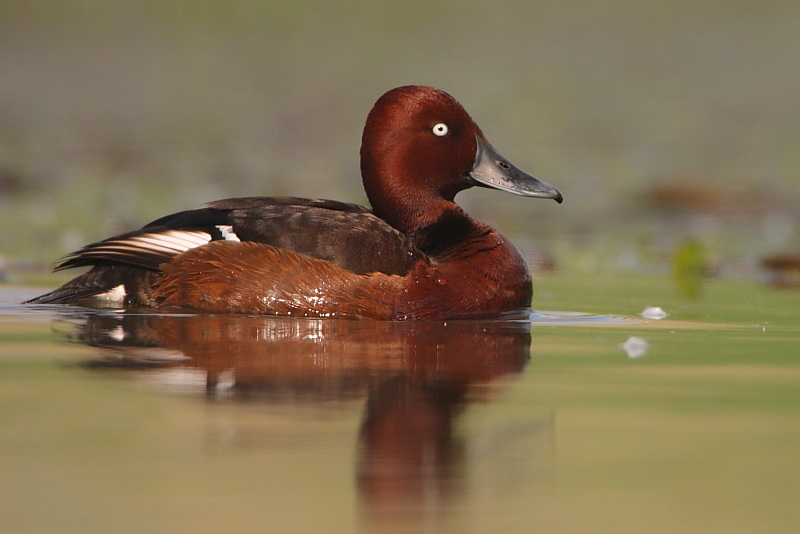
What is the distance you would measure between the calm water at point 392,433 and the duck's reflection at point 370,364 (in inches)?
0.5

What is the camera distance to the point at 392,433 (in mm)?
3455

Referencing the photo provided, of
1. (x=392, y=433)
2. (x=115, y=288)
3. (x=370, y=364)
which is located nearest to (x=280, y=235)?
(x=115, y=288)

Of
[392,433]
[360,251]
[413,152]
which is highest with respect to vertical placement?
[413,152]

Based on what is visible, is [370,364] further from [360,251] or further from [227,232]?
[227,232]

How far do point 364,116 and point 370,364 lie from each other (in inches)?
464

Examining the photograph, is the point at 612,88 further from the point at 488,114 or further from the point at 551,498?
the point at 551,498

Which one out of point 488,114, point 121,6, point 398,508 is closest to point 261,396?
point 398,508

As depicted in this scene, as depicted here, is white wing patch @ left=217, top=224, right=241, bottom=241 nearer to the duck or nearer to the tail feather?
the duck

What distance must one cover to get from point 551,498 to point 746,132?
43.5ft

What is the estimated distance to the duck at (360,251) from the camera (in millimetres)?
6262

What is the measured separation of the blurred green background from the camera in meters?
11.0

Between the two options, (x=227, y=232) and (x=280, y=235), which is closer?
(x=280, y=235)

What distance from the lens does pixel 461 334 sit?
18.7 feet

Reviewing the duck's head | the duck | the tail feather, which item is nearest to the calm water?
the duck
